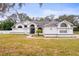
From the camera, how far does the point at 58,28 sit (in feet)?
22.2

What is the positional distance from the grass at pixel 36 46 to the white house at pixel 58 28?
229mm

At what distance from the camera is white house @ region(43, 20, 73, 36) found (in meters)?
6.47

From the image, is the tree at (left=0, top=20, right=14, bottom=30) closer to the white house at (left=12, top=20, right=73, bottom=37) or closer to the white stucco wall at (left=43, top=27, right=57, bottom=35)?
the white house at (left=12, top=20, right=73, bottom=37)

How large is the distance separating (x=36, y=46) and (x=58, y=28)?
3.27 ft

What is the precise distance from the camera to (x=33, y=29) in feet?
21.0

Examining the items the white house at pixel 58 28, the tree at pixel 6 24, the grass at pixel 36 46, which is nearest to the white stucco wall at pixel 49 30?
the white house at pixel 58 28

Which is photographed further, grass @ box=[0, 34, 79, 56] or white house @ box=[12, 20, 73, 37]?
white house @ box=[12, 20, 73, 37]

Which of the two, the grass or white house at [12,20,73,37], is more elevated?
white house at [12,20,73,37]

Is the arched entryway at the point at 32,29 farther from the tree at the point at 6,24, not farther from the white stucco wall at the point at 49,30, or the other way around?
the tree at the point at 6,24

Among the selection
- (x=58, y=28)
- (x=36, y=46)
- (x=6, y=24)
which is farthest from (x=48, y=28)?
(x=6, y=24)

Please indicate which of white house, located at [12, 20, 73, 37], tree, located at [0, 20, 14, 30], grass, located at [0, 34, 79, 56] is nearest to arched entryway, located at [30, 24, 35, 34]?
white house, located at [12, 20, 73, 37]

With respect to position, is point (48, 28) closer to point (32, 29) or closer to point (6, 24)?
point (32, 29)

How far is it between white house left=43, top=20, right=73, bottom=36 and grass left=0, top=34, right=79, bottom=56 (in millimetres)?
229

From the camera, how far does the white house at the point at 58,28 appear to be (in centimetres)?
647
